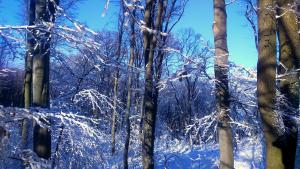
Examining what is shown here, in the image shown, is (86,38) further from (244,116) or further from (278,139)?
(244,116)

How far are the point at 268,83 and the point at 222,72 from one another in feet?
5.76

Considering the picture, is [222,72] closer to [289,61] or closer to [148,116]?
Result: [289,61]

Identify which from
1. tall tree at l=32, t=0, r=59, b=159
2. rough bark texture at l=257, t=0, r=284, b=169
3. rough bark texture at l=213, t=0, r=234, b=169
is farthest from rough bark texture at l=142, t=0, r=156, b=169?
rough bark texture at l=257, t=0, r=284, b=169

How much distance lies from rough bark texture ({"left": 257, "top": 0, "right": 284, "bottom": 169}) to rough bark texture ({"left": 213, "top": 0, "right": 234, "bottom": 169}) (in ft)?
4.55

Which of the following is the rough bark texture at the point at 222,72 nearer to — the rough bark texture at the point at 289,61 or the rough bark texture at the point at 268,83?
the rough bark texture at the point at 289,61

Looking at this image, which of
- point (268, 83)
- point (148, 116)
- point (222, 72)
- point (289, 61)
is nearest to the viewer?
point (268, 83)

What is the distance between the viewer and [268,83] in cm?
687

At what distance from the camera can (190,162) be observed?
2005 centimetres

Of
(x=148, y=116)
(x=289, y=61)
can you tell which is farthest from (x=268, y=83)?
(x=148, y=116)

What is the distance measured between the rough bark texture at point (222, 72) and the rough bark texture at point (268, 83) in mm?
1386

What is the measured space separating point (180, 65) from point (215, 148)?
1478cm

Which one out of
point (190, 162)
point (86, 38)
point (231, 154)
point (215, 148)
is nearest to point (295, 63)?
point (231, 154)

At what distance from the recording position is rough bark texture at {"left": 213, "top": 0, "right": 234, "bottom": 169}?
834cm

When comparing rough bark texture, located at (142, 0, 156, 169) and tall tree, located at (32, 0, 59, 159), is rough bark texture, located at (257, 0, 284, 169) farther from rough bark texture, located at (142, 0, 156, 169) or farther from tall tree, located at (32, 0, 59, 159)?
tall tree, located at (32, 0, 59, 159)
